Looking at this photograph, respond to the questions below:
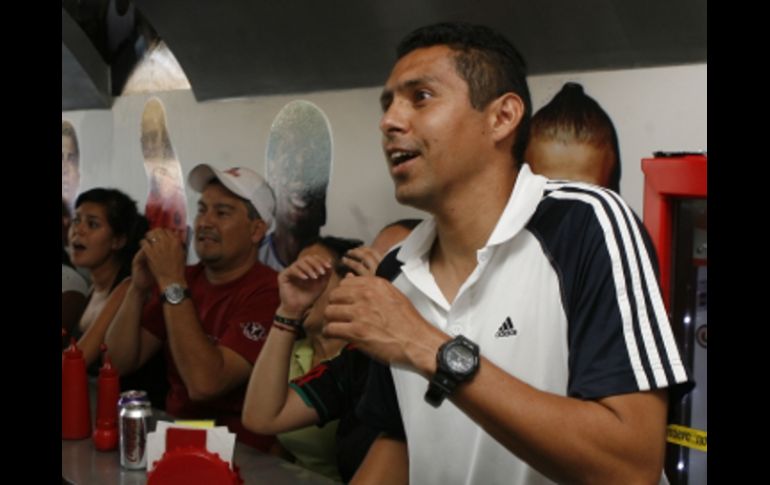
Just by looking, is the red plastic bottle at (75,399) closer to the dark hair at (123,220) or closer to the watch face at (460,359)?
the dark hair at (123,220)

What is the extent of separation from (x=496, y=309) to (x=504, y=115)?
404mm

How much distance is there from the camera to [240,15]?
291 centimetres

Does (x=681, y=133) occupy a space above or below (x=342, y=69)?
below

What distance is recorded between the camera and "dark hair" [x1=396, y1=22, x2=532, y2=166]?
157 cm

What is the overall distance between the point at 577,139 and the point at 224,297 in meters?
1.55

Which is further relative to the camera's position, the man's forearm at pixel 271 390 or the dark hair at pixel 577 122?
the man's forearm at pixel 271 390

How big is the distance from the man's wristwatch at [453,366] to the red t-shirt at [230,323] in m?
1.55

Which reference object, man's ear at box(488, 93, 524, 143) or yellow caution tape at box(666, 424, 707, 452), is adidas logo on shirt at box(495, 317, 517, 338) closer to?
man's ear at box(488, 93, 524, 143)

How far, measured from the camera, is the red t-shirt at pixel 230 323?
2.68 meters

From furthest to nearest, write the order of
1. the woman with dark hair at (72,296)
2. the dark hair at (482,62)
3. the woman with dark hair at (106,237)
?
the woman with dark hair at (72,296) < the woman with dark hair at (106,237) < the dark hair at (482,62)

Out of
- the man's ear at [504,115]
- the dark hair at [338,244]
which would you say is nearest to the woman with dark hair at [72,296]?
the dark hair at [338,244]

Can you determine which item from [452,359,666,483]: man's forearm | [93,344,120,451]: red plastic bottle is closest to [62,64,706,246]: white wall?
[452,359,666,483]: man's forearm

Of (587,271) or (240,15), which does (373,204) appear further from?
(587,271)
